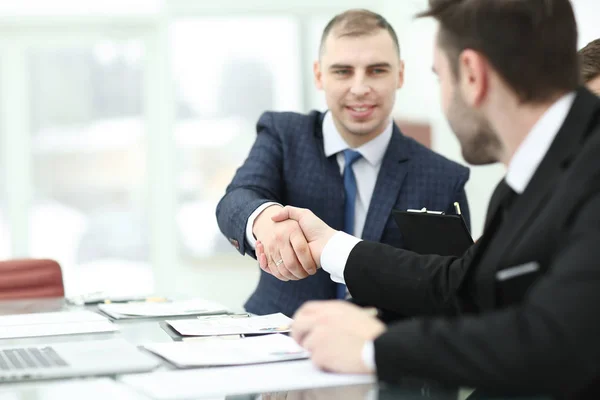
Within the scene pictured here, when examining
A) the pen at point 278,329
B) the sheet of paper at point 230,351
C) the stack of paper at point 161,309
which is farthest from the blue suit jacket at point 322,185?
the sheet of paper at point 230,351

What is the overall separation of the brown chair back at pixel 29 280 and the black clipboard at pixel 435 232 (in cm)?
140

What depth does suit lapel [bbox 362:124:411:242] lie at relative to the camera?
3148 mm

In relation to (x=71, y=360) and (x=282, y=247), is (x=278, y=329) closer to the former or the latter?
(x=282, y=247)

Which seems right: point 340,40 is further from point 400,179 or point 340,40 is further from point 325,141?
point 400,179

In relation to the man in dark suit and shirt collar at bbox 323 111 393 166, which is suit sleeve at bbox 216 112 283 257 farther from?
the man in dark suit

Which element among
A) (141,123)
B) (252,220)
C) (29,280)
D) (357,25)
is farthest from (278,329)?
(141,123)

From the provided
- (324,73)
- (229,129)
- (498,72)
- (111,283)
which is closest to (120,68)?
(229,129)

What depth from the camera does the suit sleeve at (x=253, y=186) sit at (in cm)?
275

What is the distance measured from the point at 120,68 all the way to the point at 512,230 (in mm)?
6841

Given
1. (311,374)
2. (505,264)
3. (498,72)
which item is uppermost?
(498,72)

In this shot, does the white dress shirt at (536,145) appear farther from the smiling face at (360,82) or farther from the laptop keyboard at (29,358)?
the smiling face at (360,82)

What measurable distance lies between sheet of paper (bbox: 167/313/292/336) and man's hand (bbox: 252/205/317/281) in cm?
17

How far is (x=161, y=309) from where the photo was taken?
2.59m

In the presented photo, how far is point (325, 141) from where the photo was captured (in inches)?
132
